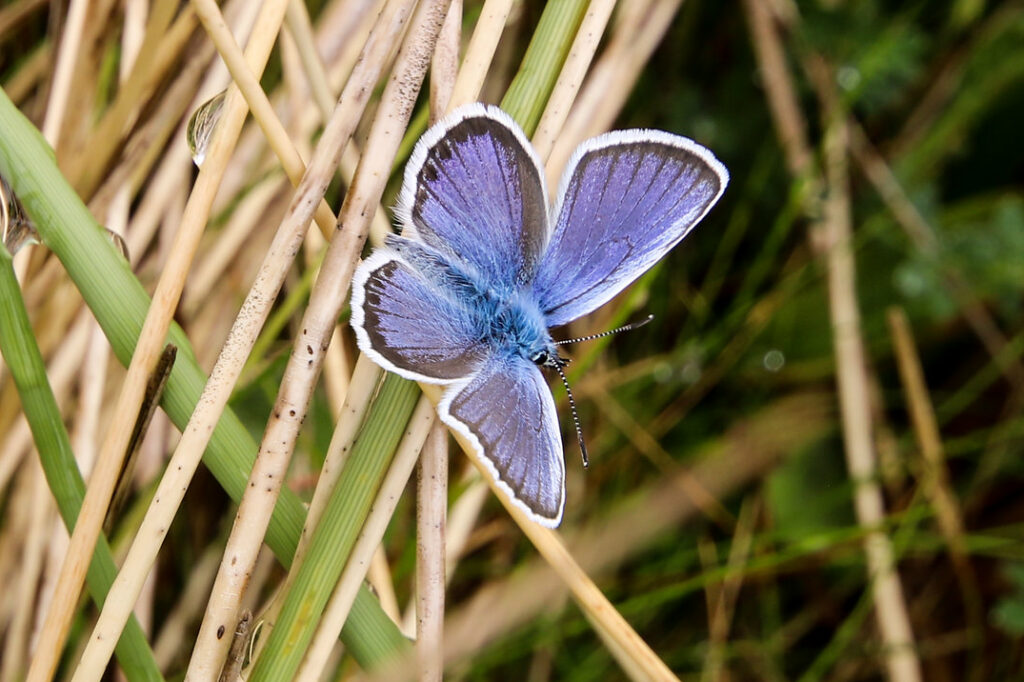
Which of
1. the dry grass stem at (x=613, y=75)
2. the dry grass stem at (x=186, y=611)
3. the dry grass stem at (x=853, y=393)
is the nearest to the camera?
the dry grass stem at (x=613, y=75)

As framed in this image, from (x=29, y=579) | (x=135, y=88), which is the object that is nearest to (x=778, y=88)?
(x=135, y=88)

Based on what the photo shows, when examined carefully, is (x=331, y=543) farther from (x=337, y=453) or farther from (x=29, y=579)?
(x=29, y=579)

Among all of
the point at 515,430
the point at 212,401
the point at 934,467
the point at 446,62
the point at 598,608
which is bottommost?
the point at 598,608

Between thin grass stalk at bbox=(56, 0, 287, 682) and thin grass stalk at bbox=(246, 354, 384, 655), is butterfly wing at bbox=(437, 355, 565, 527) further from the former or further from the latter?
thin grass stalk at bbox=(56, 0, 287, 682)

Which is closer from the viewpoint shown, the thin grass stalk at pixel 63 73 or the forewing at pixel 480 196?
the forewing at pixel 480 196

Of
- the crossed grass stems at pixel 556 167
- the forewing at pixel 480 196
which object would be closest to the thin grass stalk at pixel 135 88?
the crossed grass stems at pixel 556 167

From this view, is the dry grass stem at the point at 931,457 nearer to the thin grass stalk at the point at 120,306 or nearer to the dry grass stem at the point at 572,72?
the dry grass stem at the point at 572,72

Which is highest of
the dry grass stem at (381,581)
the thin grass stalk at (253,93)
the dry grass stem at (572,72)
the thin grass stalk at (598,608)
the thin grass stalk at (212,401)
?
the thin grass stalk at (253,93)
